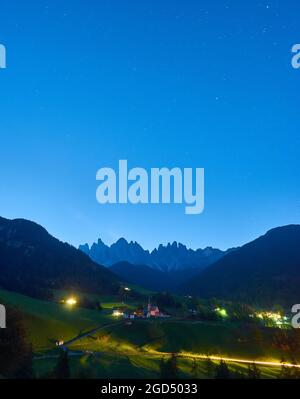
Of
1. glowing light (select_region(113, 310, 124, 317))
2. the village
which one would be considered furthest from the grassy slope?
the village

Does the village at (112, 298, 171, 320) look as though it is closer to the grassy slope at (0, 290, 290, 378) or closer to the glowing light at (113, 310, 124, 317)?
the glowing light at (113, 310, 124, 317)

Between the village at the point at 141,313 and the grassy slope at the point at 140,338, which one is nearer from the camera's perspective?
the grassy slope at the point at 140,338

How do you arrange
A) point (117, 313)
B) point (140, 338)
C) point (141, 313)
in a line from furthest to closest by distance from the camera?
1. point (117, 313)
2. point (141, 313)
3. point (140, 338)

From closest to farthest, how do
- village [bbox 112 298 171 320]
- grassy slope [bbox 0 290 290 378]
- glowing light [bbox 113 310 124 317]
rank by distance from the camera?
grassy slope [bbox 0 290 290 378] → village [bbox 112 298 171 320] → glowing light [bbox 113 310 124 317]

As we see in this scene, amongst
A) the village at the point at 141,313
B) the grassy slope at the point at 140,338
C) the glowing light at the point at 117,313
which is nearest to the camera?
the grassy slope at the point at 140,338

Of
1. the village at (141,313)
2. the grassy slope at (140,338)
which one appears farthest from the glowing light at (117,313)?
the grassy slope at (140,338)

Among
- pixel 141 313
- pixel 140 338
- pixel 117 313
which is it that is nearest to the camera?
pixel 140 338

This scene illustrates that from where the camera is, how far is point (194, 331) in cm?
13788

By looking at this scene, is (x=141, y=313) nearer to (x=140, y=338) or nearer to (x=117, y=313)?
(x=117, y=313)

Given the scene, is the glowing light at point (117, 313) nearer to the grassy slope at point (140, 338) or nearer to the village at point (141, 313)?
the village at point (141, 313)

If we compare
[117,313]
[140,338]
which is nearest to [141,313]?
[117,313]

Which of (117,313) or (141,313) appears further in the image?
(117,313)

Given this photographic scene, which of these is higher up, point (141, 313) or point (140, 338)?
point (141, 313)
